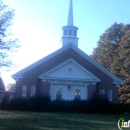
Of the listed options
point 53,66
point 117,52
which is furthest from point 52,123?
point 117,52

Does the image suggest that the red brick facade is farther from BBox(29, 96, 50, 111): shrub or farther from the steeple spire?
the steeple spire

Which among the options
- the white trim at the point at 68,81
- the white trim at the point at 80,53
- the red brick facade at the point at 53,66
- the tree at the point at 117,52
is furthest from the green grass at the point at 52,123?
the tree at the point at 117,52

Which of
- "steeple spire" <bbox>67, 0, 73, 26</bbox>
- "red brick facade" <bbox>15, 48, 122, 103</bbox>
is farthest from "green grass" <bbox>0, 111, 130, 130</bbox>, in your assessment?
"steeple spire" <bbox>67, 0, 73, 26</bbox>

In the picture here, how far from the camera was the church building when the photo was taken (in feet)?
87.9

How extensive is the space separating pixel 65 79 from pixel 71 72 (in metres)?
1.12

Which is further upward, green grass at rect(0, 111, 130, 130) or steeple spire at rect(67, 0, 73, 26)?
steeple spire at rect(67, 0, 73, 26)

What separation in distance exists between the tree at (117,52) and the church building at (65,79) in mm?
12456

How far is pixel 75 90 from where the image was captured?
27453mm

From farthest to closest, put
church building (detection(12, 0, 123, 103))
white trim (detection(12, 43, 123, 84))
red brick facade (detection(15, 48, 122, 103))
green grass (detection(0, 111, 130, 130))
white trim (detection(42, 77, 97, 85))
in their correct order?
white trim (detection(12, 43, 123, 84)) < red brick facade (detection(15, 48, 122, 103)) < church building (detection(12, 0, 123, 103)) < white trim (detection(42, 77, 97, 85)) < green grass (detection(0, 111, 130, 130))

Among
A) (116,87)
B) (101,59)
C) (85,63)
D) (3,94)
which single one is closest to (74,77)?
(85,63)

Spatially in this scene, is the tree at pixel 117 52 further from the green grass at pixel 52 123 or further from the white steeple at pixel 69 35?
the green grass at pixel 52 123

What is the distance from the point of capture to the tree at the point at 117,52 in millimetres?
42219

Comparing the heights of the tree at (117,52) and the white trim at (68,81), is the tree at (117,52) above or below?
above

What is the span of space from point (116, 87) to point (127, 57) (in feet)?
46.6
